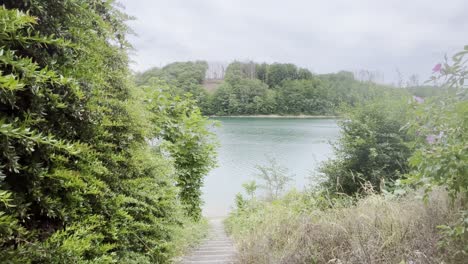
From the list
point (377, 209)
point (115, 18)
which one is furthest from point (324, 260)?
point (115, 18)

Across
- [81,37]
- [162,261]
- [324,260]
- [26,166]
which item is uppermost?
[81,37]

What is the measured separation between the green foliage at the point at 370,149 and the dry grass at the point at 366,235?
17.0ft

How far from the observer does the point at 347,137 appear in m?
8.30

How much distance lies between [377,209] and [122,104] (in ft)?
7.74

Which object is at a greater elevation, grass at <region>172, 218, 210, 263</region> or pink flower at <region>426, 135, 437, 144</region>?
pink flower at <region>426, 135, 437, 144</region>

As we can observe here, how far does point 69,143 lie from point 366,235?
224 centimetres

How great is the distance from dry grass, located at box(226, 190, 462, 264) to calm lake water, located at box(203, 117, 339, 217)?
5.16 meters

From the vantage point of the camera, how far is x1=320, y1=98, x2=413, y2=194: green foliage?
7.84 metres

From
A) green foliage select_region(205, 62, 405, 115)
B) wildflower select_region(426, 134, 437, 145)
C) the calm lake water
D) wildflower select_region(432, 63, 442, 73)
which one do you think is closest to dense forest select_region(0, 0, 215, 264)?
wildflower select_region(432, 63, 442, 73)

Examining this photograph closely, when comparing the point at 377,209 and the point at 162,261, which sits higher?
the point at 377,209

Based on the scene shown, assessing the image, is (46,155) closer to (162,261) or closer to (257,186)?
(162,261)

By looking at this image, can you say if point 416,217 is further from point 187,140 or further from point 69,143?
point 187,140

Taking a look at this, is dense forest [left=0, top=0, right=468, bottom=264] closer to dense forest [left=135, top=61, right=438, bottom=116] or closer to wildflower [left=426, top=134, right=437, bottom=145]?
wildflower [left=426, top=134, right=437, bottom=145]

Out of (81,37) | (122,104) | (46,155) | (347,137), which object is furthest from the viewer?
(347,137)
